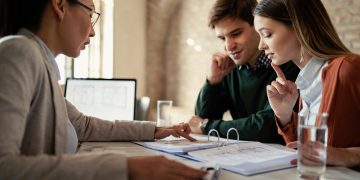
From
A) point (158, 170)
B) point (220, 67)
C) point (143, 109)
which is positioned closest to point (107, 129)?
point (158, 170)

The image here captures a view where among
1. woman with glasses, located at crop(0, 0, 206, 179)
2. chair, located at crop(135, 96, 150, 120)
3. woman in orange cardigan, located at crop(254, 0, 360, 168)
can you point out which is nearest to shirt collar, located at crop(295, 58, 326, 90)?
woman in orange cardigan, located at crop(254, 0, 360, 168)

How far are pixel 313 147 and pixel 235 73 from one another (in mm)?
1421

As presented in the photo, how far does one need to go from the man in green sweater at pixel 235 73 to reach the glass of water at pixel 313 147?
912mm

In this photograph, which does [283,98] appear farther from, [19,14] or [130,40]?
[130,40]

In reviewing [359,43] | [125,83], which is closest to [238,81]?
[125,83]

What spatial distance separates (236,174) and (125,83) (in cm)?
164

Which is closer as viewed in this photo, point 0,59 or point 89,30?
point 0,59

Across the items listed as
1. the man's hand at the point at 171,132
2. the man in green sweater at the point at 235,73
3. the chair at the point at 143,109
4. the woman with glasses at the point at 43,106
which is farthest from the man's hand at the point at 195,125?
the chair at the point at 143,109

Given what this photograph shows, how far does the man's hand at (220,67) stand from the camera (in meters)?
2.34

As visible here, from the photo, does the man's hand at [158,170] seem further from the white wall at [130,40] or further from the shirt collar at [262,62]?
the white wall at [130,40]

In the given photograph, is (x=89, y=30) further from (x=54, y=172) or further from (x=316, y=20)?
(x=316, y=20)

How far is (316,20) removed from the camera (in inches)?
57.6

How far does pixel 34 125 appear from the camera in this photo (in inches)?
36.5

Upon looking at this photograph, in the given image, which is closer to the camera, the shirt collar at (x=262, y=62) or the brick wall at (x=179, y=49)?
the shirt collar at (x=262, y=62)
